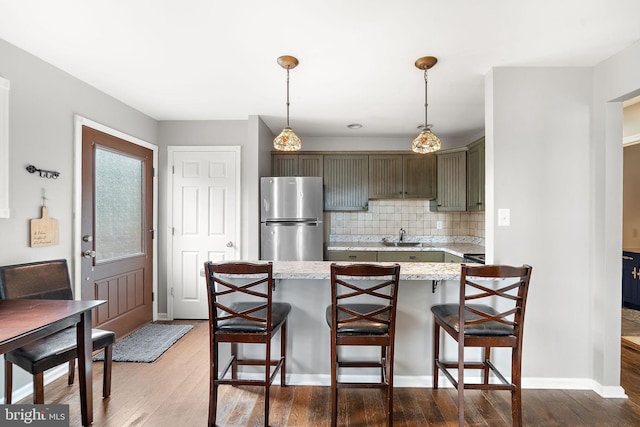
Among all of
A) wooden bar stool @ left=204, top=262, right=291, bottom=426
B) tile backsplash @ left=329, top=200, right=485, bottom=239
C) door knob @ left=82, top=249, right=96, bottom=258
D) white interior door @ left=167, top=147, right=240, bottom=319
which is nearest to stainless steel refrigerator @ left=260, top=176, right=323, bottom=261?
white interior door @ left=167, top=147, right=240, bottom=319

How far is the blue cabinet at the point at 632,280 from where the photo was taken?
415cm

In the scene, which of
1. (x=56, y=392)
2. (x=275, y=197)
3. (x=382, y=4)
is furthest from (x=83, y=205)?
(x=382, y=4)

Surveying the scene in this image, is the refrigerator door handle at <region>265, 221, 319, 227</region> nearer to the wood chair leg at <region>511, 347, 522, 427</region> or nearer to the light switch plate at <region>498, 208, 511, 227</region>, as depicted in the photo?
the light switch plate at <region>498, 208, 511, 227</region>

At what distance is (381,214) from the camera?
4.68m

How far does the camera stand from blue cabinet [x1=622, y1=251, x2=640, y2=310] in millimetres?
4148

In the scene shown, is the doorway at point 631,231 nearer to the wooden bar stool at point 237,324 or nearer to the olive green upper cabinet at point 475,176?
the olive green upper cabinet at point 475,176

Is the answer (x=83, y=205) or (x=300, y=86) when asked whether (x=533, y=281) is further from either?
(x=83, y=205)

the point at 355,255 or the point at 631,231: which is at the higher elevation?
the point at 631,231

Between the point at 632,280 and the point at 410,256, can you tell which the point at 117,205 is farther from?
the point at 632,280

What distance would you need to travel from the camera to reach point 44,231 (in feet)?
7.58

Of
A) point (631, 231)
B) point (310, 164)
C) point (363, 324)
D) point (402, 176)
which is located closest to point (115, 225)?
point (310, 164)

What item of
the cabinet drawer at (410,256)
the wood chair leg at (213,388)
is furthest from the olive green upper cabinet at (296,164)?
the wood chair leg at (213,388)

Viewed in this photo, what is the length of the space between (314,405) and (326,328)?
50cm

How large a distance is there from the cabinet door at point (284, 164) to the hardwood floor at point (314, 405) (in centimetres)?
264
